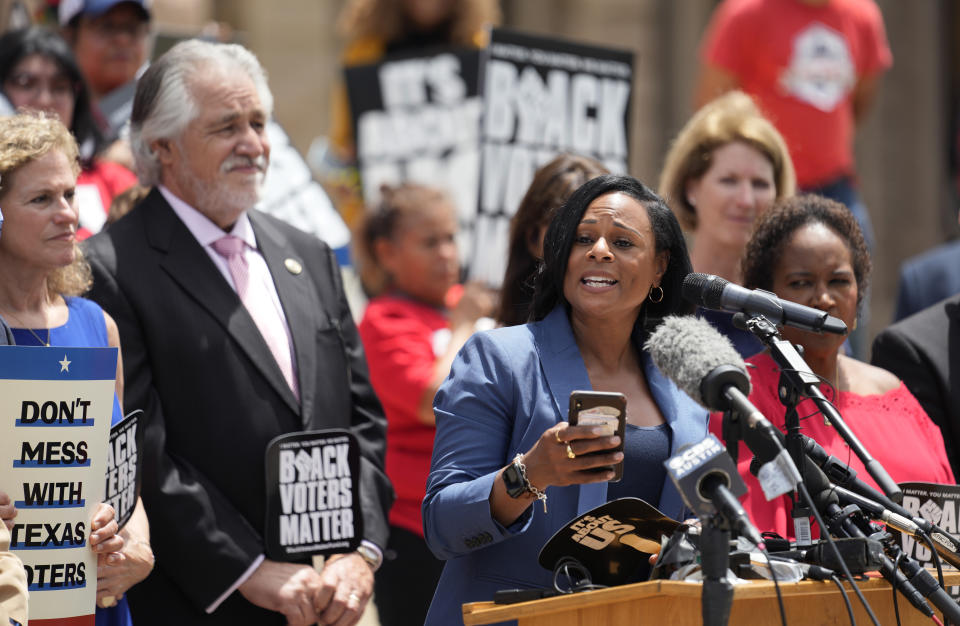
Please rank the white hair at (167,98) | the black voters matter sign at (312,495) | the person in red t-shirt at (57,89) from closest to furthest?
1. the black voters matter sign at (312,495)
2. the white hair at (167,98)
3. the person in red t-shirt at (57,89)

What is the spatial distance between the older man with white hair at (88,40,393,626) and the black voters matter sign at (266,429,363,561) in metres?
0.06

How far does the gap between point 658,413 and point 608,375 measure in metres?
0.17

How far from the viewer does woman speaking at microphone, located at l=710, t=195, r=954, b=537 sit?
446 cm

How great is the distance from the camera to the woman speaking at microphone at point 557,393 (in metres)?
3.68

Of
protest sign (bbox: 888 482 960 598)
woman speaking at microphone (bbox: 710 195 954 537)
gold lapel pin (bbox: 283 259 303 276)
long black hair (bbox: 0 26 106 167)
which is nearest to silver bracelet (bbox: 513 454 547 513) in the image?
woman speaking at microphone (bbox: 710 195 954 537)

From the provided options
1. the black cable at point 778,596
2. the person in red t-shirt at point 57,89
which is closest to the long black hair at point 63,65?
the person in red t-shirt at point 57,89

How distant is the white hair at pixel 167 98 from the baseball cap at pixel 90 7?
1646mm

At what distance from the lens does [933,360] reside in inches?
206

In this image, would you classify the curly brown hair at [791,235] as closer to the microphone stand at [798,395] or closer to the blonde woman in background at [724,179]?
the blonde woman in background at [724,179]

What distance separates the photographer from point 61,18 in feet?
21.9

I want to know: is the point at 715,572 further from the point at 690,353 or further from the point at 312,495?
the point at 312,495

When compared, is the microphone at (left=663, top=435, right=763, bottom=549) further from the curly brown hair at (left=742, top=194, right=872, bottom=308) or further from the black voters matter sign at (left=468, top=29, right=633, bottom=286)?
the black voters matter sign at (left=468, top=29, right=633, bottom=286)

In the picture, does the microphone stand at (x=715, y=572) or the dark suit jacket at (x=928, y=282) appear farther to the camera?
the dark suit jacket at (x=928, y=282)

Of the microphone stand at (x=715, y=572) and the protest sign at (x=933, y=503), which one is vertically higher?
the microphone stand at (x=715, y=572)
